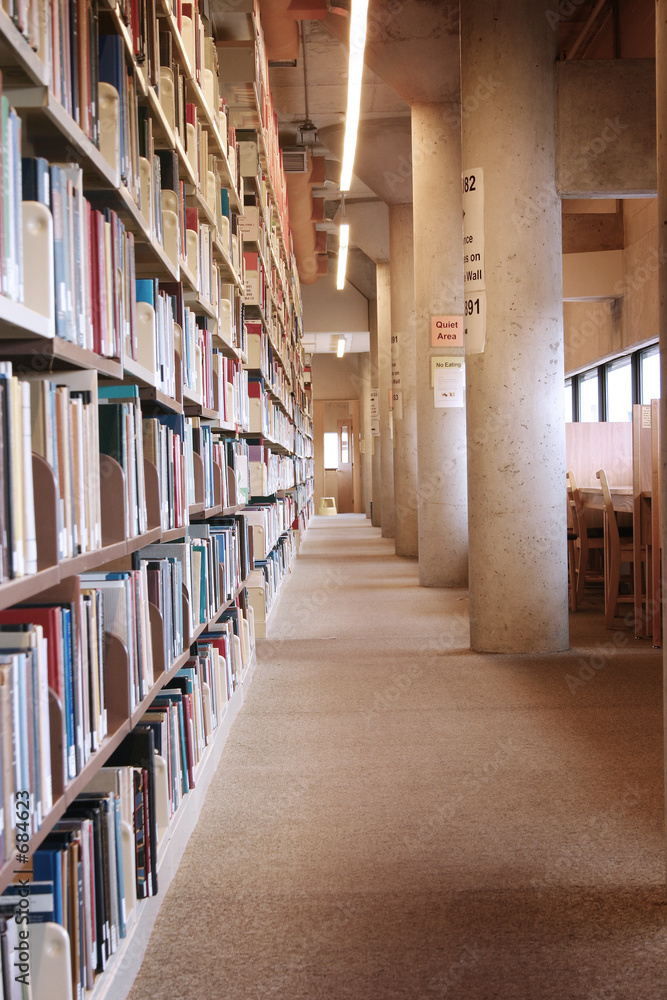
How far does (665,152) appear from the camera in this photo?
2029 mm

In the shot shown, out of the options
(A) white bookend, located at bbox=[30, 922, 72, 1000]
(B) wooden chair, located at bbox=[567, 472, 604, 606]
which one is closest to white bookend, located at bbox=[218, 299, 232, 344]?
(A) white bookend, located at bbox=[30, 922, 72, 1000]

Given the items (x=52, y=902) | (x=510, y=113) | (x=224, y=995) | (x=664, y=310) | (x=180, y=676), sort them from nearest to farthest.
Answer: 1. (x=52, y=902)
2. (x=224, y=995)
3. (x=664, y=310)
4. (x=180, y=676)
5. (x=510, y=113)

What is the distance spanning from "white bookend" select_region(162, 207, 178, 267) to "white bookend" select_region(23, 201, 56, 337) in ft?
4.02

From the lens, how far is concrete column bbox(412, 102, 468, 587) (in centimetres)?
738

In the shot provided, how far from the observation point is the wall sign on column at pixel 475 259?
4.66 metres

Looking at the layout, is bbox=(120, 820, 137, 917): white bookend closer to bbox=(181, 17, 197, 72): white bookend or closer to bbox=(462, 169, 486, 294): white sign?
bbox=(181, 17, 197, 72): white bookend

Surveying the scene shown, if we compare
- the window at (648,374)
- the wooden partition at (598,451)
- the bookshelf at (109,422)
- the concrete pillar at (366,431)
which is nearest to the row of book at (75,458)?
the bookshelf at (109,422)

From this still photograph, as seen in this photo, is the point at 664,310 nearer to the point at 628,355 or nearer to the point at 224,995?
the point at 224,995

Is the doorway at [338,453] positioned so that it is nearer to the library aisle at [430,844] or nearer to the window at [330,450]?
the window at [330,450]

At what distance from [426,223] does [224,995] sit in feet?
22.3

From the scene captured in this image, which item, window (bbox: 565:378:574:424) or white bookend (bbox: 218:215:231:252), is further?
window (bbox: 565:378:574:424)

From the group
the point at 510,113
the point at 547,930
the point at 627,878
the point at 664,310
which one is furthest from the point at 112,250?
the point at 510,113

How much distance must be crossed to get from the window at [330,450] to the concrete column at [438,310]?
681 inches

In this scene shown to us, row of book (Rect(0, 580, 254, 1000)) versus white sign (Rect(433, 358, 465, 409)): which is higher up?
white sign (Rect(433, 358, 465, 409))
